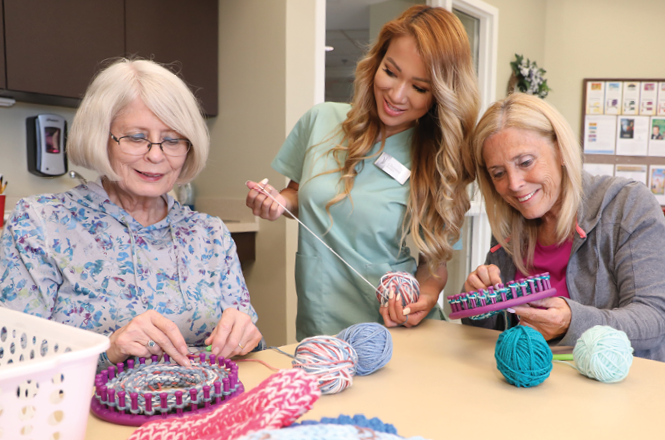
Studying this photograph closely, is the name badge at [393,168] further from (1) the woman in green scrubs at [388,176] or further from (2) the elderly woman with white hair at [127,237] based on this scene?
(2) the elderly woman with white hair at [127,237]

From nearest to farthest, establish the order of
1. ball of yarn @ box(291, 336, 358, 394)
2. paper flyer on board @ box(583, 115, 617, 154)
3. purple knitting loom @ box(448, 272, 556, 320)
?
ball of yarn @ box(291, 336, 358, 394), purple knitting loom @ box(448, 272, 556, 320), paper flyer on board @ box(583, 115, 617, 154)

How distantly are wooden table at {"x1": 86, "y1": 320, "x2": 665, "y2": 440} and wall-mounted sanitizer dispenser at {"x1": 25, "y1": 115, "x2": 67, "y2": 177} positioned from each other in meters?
1.84

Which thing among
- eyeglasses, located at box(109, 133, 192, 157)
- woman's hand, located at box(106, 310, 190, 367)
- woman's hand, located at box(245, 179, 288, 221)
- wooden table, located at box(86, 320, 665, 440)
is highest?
eyeglasses, located at box(109, 133, 192, 157)

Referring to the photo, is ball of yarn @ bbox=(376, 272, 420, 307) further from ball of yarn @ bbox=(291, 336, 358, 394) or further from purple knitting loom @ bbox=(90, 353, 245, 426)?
purple knitting loom @ bbox=(90, 353, 245, 426)

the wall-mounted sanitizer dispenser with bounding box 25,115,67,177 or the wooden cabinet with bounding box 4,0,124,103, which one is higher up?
the wooden cabinet with bounding box 4,0,124,103

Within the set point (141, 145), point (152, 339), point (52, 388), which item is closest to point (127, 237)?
point (141, 145)

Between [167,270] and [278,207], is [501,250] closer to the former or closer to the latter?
[278,207]

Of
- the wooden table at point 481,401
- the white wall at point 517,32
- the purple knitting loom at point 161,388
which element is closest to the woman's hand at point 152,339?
the purple knitting loom at point 161,388

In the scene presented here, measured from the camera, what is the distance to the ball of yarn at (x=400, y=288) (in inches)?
50.7

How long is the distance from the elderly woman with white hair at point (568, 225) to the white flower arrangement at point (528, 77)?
109 inches

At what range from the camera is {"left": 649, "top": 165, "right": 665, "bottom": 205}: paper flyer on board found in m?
4.02

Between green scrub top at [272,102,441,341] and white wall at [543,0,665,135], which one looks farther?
white wall at [543,0,665,135]

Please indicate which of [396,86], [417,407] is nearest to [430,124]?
[396,86]

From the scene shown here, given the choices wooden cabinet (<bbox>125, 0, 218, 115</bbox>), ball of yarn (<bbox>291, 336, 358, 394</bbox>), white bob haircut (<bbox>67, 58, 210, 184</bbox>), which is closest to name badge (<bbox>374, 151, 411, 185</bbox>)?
white bob haircut (<bbox>67, 58, 210, 184</bbox>)
